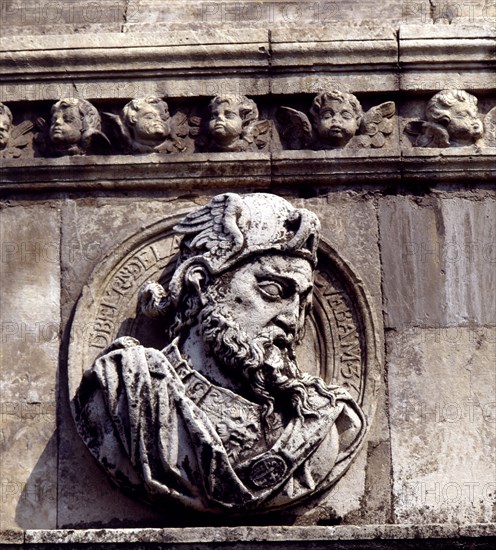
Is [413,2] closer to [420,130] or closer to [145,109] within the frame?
[420,130]

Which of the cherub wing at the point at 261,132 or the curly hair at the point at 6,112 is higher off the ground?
the curly hair at the point at 6,112

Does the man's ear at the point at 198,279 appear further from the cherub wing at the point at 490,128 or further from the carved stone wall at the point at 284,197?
the cherub wing at the point at 490,128

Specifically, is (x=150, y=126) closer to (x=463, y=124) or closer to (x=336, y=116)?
(x=336, y=116)

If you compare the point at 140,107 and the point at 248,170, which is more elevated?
the point at 140,107

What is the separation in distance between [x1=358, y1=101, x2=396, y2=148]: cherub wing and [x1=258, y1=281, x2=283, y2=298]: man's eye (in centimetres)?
101

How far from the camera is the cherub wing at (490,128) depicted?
37.5ft

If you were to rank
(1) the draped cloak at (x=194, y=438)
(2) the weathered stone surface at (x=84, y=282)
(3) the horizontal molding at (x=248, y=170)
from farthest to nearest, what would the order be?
(3) the horizontal molding at (x=248, y=170) < (2) the weathered stone surface at (x=84, y=282) < (1) the draped cloak at (x=194, y=438)

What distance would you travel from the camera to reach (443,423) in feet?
36.0

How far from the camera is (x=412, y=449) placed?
10.9 metres

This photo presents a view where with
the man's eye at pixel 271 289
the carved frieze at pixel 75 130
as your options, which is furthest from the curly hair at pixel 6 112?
the man's eye at pixel 271 289

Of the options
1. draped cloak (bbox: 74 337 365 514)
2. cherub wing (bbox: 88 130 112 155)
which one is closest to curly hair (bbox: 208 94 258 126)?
cherub wing (bbox: 88 130 112 155)

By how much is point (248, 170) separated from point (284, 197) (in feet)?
0.76

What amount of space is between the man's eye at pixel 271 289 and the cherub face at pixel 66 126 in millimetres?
1322

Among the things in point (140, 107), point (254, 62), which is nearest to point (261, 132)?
point (254, 62)
